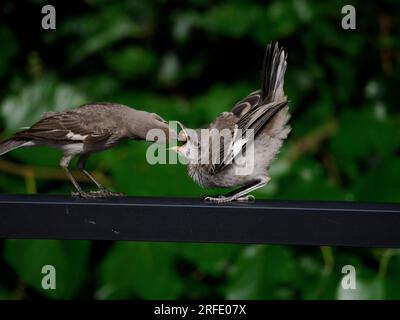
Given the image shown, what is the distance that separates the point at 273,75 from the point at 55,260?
700 mm

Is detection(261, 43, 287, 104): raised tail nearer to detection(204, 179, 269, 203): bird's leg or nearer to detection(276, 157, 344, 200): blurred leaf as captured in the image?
detection(204, 179, 269, 203): bird's leg

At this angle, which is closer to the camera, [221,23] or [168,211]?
[168,211]

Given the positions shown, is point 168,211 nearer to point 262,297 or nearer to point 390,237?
point 390,237

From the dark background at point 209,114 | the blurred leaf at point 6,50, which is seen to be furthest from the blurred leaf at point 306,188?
the blurred leaf at point 6,50

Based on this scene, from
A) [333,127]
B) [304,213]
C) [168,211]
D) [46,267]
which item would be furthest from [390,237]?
[333,127]

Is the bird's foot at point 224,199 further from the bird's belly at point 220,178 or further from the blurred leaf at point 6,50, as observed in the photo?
the blurred leaf at point 6,50

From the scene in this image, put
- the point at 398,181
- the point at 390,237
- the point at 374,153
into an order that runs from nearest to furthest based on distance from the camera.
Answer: the point at 390,237, the point at 398,181, the point at 374,153

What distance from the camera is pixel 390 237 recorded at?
104cm

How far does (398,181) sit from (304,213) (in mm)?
570

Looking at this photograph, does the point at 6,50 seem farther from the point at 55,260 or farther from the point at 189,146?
the point at 189,146

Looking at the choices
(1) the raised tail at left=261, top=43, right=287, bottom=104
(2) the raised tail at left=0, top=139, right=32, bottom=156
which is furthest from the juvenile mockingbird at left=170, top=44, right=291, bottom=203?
(2) the raised tail at left=0, top=139, right=32, bottom=156

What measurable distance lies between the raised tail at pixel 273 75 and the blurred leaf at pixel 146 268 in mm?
561

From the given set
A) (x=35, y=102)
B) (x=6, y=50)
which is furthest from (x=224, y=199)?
(x=6, y=50)

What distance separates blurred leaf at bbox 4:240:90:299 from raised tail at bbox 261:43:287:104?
0.65 m
